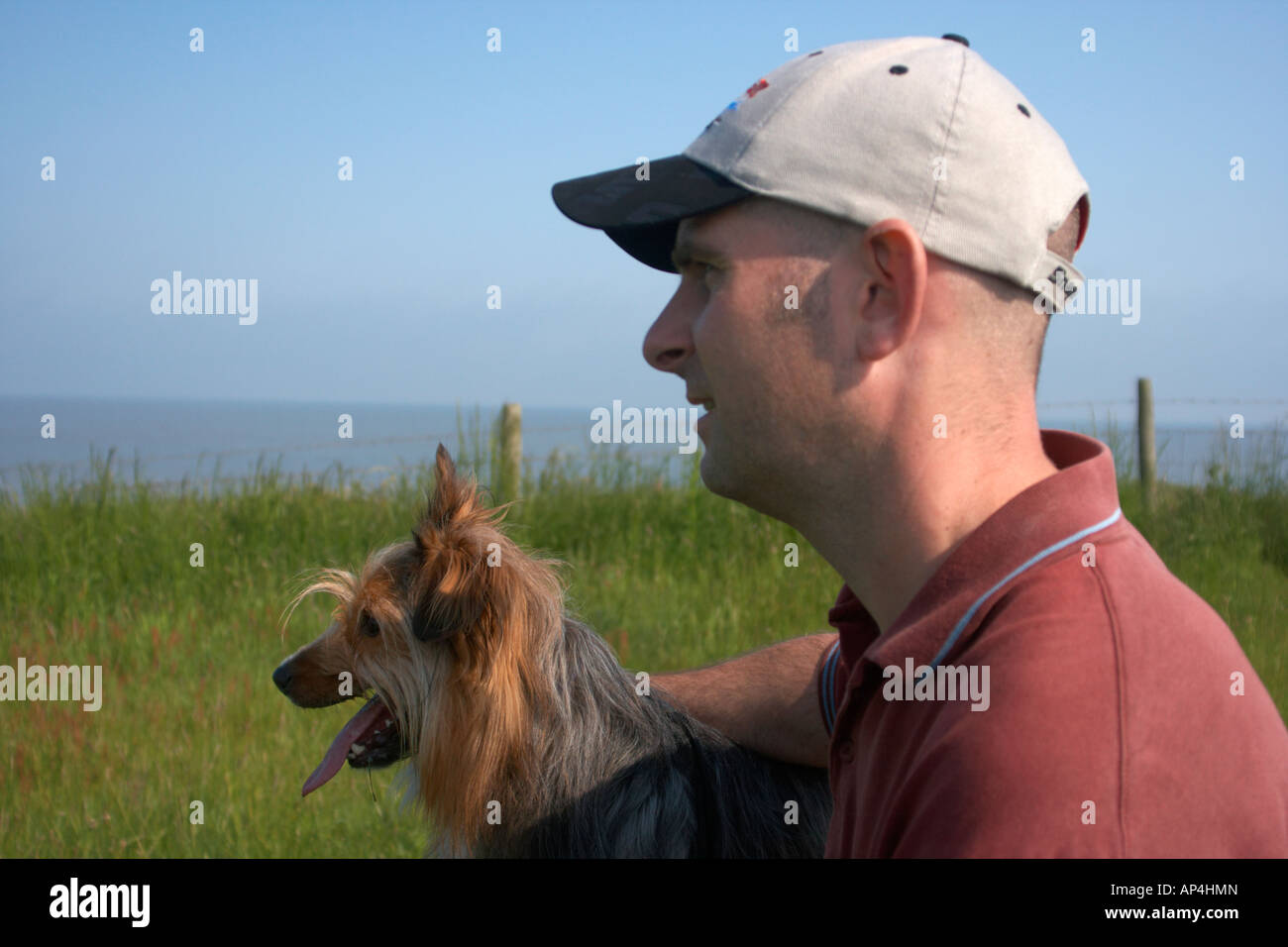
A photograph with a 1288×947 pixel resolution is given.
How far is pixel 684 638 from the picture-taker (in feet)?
26.3

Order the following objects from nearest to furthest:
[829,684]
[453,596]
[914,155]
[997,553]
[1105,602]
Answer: [1105,602] → [997,553] → [914,155] → [829,684] → [453,596]

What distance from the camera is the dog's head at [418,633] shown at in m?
3.83

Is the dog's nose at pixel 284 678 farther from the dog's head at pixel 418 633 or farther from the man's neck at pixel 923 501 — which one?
the man's neck at pixel 923 501

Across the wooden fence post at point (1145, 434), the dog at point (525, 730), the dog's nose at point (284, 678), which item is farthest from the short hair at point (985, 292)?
the wooden fence post at point (1145, 434)

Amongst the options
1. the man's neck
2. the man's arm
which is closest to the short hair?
the man's neck

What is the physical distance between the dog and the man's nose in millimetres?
1819

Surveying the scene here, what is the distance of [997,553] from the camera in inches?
66.7

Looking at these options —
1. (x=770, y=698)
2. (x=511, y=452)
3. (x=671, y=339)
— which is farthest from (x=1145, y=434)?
(x=671, y=339)

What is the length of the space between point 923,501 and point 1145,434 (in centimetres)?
1318

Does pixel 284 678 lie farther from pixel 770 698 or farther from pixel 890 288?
pixel 890 288

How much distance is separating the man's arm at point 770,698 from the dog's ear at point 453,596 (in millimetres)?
810

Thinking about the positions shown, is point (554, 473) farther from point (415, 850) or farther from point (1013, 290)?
point (1013, 290)

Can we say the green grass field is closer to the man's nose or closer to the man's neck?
the man's nose

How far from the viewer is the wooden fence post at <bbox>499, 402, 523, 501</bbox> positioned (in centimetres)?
1115
